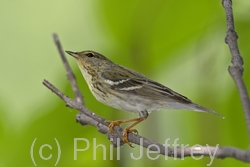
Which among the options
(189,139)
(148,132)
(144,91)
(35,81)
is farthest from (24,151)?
(144,91)

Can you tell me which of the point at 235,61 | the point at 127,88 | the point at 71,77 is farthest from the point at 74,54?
the point at 235,61

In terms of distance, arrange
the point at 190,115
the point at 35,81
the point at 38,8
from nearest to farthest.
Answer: the point at 190,115 → the point at 35,81 → the point at 38,8

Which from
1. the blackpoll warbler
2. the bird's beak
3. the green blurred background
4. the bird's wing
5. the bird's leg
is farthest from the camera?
the bird's beak

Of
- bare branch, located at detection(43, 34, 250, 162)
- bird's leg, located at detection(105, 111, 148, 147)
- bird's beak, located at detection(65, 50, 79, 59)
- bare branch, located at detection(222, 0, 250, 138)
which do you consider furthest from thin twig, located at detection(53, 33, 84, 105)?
bird's beak, located at detection(65, 50, 79, 59)

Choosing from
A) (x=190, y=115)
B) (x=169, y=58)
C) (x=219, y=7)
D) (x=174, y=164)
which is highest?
(x=219, y=7)

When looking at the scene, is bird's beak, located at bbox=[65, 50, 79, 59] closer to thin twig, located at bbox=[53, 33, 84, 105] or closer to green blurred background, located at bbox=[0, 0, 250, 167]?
thin twig, located at bbox=[53, 33, 84, 105]

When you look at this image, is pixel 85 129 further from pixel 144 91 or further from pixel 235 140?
pixel 144 91
